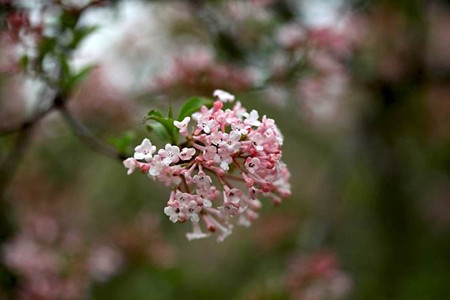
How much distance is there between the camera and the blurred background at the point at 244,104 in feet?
6.81

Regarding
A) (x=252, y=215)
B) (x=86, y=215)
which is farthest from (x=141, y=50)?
(x=252, y=215)

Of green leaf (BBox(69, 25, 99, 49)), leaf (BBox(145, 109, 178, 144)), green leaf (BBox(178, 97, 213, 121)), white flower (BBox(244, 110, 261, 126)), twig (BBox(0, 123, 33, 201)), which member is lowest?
twig (BBox(0, 123, 33, 201))

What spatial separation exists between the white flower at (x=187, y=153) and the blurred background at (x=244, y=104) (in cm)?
29

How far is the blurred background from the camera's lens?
81.7 inches

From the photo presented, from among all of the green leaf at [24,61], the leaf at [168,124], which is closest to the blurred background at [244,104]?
the green leaf at [24,61]

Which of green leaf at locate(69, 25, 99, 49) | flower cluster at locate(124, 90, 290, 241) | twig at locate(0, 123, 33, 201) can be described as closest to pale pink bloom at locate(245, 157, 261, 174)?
flower cluster at locate(124, 90, 290, 241)

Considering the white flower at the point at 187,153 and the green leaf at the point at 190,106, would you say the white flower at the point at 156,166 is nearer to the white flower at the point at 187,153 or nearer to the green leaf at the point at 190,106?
the white flower at the point at 187,153

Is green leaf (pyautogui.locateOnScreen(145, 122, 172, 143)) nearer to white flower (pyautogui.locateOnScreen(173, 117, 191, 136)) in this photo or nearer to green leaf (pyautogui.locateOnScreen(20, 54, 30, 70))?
white flower (pyautogui.locateOnScreen(173, 117, 191, 136))

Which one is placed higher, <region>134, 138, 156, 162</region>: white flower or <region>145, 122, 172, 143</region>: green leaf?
<region>145, 122, 172, 143</region>: green leaf

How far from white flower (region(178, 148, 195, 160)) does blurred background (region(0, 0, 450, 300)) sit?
0.29 meters

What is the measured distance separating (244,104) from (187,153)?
3.72 ft

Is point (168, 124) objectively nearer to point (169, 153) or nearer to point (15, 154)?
point (169, 153)

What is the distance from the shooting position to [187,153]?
105 cm

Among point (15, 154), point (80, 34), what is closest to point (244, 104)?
point (80, 34)
